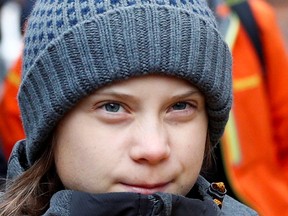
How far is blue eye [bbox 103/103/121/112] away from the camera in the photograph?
2.48 meters

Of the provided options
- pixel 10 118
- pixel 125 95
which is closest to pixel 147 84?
pixel 125 95

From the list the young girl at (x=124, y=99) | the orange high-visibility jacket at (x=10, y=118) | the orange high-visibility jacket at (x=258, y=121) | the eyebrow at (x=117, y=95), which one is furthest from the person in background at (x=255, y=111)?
the eyebrow at (x=117, y=95)

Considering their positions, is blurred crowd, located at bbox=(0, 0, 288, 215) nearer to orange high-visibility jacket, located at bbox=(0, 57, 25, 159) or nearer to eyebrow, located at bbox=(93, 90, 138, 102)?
orange high-visibility jacket, located at bbox=(0, 57, 25, 159)

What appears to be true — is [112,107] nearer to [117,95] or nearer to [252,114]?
[117,95]

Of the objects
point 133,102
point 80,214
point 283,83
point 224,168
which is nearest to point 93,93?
point 133,102

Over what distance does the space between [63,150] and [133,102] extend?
0.24 metres

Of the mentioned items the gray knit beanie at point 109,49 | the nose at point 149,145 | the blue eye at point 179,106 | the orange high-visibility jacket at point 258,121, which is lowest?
the orange high-visibility jacket at point 258,121

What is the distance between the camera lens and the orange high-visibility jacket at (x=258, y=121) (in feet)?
13.7

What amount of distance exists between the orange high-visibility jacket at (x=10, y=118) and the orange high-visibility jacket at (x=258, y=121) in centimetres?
93

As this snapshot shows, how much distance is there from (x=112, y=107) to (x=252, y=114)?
1811 mm

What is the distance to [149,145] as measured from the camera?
2.41 meters

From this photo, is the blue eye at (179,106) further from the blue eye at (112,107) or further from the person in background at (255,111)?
the person in background at (255,111)

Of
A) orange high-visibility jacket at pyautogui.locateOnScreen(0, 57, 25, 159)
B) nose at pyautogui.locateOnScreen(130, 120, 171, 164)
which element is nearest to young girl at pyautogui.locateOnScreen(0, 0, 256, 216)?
nose at pyautogui.locateOnScreen(130, 120, 171, 164)

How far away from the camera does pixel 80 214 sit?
97.2 inches
